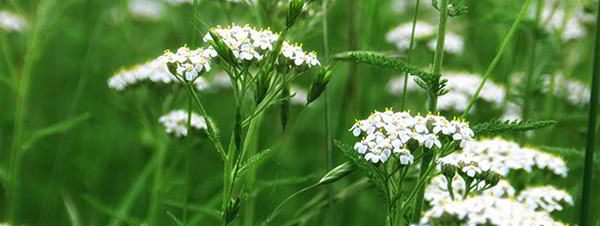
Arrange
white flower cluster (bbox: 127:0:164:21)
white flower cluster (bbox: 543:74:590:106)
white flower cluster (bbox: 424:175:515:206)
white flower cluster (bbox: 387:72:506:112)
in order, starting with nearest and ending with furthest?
white flower cluster (bbox: 424:175:515:206)
white flower cluster (bbox: 387:72:506:112)
white flower cluster (bbox: 543:74:590:106)
white flower cluster (bbox: 127:0:164:21)

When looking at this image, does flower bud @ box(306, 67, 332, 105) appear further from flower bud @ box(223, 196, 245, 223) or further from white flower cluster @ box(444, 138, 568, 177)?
white flower cluster @ box(444, 138, 568, 177)

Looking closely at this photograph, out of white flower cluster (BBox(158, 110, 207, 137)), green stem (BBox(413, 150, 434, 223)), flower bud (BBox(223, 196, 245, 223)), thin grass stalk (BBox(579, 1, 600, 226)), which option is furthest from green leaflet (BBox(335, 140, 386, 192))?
white flower cluster (BBox(158, 110, 207, 137))

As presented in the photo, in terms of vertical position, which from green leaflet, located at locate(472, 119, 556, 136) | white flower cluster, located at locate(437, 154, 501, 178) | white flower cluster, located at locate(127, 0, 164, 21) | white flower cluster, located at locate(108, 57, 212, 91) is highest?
white flower cluster, located at locate(127, 0, 164, 21)

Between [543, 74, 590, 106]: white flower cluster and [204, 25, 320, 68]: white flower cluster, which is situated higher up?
[543, 74, 590, 106]: white flower cluster

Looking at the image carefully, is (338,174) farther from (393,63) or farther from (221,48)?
(221,48)

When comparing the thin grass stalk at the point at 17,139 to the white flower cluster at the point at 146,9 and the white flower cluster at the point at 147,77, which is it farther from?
the white flower cluster at the point at 146,9

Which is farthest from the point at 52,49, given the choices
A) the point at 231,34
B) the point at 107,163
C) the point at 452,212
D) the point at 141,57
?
the point at 452,212
